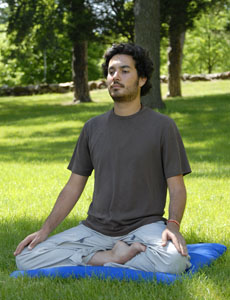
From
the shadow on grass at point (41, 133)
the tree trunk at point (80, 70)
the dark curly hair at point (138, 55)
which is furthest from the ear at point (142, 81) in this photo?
the tree trunk at point (80, 70)

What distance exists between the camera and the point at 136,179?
4242 mm

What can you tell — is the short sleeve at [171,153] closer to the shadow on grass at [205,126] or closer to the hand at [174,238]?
the hand at [174,238]

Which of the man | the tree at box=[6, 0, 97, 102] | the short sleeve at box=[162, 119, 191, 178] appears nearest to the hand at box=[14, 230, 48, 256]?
the man

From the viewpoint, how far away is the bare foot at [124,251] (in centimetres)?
415

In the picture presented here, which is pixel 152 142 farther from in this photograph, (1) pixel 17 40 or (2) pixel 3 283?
(1) pixel 17 40

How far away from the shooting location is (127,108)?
4.40m

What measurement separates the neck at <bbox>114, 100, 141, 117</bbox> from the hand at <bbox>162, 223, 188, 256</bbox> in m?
1.00

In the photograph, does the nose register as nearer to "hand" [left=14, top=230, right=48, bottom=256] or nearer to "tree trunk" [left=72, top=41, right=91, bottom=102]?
"hand" [left=14, top=230, right=48, bottom=256]

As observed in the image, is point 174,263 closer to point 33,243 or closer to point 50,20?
point 33,243

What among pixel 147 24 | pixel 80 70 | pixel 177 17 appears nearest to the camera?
pixel 147 24

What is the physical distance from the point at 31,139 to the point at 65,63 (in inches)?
1453

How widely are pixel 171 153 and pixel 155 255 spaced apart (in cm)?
80

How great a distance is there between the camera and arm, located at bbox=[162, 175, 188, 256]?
3934 mm

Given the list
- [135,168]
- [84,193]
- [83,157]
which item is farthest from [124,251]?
[84,193]
